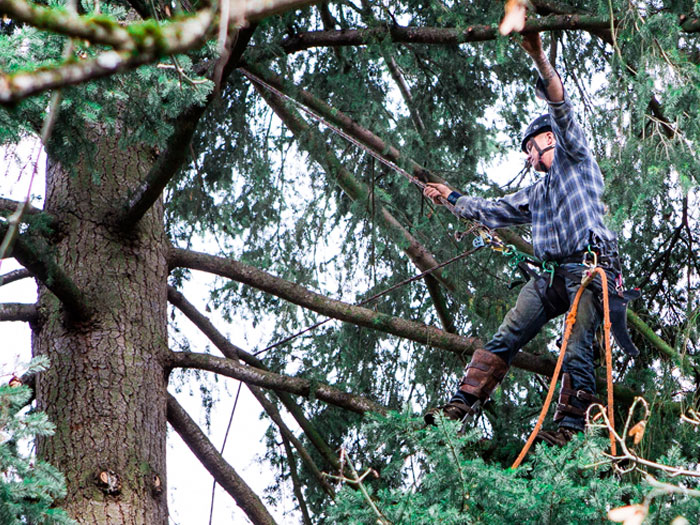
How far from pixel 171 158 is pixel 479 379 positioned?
1.85m

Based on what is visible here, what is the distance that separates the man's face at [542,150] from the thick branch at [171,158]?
183 centimetres

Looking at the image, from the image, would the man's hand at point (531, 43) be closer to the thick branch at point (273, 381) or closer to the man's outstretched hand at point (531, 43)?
the man's outstretched hand at point (531, 43)

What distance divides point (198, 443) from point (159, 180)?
142 cm

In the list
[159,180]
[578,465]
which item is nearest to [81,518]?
[159,180]

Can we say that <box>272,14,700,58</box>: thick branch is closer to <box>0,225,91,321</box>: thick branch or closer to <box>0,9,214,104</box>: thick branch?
<box>0,225,91,321</box>: thick branch

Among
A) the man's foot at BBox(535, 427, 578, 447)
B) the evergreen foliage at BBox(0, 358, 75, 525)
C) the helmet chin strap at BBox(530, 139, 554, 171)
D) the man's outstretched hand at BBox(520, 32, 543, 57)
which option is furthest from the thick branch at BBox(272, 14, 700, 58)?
the evergreen foliage at BBox(0, 358, 75, 525)

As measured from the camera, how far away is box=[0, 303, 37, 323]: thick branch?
192 inches

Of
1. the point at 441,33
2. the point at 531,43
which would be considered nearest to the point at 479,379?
the point at 531,43

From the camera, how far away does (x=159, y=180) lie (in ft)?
14.6

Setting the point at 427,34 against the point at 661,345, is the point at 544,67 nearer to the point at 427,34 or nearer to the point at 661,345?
the point at 427,34

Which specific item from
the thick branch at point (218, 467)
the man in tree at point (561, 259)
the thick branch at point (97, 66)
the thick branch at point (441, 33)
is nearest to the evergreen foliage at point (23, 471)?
the thick branch at point (218, 467)

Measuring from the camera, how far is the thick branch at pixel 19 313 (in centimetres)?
487

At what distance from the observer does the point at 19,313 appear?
4867 millimetres

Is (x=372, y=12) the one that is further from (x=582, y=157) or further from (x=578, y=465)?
(x=578, y=465)
